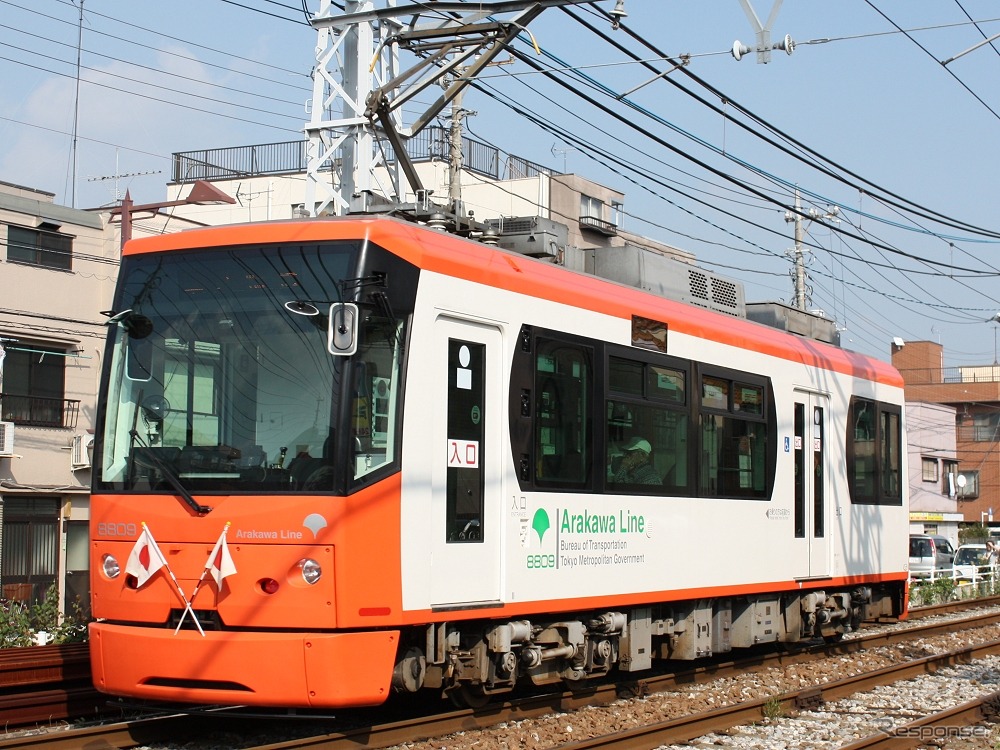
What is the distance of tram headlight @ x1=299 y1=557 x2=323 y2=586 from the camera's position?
772 centimetres

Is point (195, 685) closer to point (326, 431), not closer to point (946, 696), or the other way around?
point (326, 431)

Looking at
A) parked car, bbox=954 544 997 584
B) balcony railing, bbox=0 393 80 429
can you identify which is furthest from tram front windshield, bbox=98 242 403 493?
parked car, bbox=954 544 997 584

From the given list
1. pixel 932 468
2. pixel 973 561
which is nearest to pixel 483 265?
pixel 973 561

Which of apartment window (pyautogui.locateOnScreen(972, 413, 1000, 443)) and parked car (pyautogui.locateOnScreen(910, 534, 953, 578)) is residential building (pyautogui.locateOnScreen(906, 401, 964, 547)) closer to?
apartment window (pyautogui.locateOnScreen(972, 413, 1000, 443))

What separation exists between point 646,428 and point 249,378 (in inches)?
154

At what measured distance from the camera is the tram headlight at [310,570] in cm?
772

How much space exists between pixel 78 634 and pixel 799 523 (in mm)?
7334

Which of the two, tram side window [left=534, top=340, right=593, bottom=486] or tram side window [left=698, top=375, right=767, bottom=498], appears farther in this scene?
tram side window [left=698, top=375, right=767, bottom=498]

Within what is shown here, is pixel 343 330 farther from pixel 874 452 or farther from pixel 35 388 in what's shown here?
pixel 35 388

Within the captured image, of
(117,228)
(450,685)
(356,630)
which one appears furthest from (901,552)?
(117,228)

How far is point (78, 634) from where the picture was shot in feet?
39.9

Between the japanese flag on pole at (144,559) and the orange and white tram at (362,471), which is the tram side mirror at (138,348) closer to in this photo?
the orange and white tram at (362,471)

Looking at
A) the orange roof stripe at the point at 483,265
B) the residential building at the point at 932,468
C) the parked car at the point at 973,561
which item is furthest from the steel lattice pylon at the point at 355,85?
the residential building at the point at 932,468

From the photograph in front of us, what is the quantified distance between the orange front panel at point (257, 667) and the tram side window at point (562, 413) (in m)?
2.11
